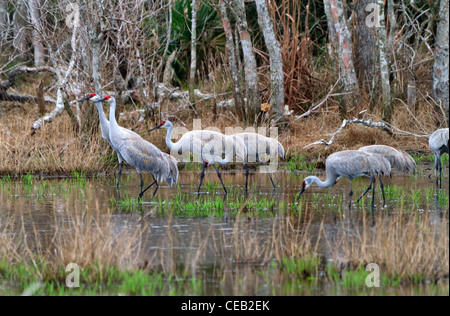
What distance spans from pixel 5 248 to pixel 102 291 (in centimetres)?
149

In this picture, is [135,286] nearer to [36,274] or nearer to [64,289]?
[64,289]

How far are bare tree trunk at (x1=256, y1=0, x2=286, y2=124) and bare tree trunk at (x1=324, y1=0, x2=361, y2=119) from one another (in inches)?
54.7

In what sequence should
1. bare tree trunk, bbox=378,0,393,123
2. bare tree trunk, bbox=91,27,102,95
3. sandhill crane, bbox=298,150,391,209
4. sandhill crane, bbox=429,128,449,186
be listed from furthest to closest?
bare tree trunk, bbox=378,0,393,123 < bare tree trunk, bbox=91,27,102,95 < sandhill crane, bbox=429,128,449,186 < sandhill crane, bbox=298,150,391,209

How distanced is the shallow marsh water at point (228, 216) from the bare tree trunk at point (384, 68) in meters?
2.41

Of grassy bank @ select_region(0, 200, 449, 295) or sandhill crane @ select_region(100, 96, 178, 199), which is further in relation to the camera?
sandhill crane @ select_region(100, 96, 178, 199)

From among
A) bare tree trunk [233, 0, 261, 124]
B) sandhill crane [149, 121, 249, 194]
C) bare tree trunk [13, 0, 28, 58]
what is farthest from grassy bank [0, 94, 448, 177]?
sandhill crane [149, 121, 249, 194]

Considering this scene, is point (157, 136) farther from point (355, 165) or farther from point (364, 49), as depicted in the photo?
point (364, 49)

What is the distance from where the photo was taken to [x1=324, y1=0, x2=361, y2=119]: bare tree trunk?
15336mm

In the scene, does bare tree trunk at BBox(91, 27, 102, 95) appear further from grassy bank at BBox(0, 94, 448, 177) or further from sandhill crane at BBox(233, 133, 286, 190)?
sandhill crane at BBox(233, 133, 286, 190)

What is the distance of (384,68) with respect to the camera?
14.8 metres

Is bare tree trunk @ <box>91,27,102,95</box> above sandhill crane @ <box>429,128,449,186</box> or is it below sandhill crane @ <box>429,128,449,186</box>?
above

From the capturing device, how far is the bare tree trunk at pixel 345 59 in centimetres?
1534

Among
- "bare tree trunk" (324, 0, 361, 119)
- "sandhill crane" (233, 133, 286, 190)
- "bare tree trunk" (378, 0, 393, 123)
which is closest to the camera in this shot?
"sandhill crane" (233, 133, 286, 190)

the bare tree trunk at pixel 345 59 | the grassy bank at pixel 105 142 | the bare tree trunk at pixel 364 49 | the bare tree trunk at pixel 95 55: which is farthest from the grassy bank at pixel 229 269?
the bare tree trunk at pixel 364 49
